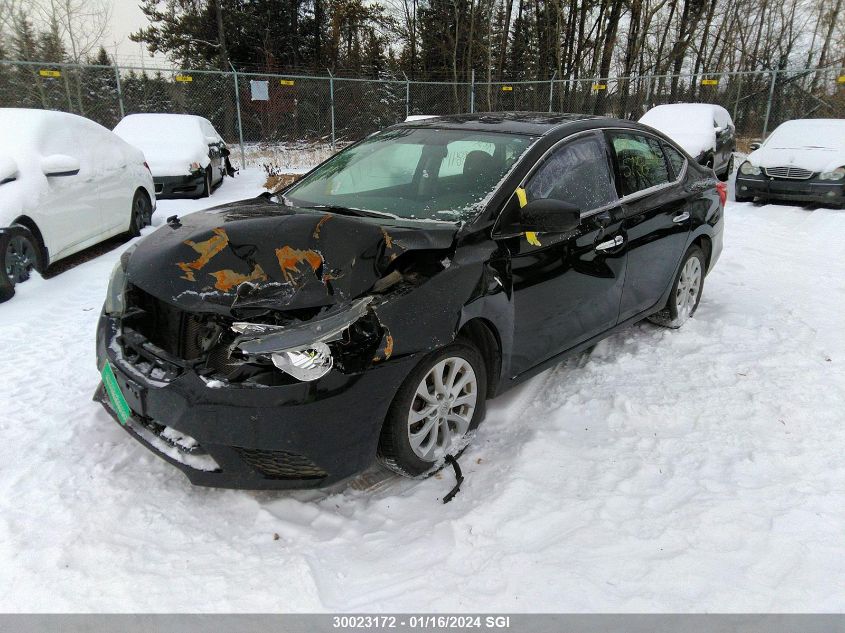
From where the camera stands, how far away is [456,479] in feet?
9.36

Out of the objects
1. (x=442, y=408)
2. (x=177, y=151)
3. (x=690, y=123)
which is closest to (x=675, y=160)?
(x=442, y=408)

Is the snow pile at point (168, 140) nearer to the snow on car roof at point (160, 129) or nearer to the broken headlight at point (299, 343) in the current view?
the snow on car roof at point (160, 129)

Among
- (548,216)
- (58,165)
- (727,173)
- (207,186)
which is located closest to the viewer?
(548,216)

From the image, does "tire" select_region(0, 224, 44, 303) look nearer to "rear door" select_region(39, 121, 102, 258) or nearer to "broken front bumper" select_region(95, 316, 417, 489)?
"rear door" select_region(39, 121, 102, 258)

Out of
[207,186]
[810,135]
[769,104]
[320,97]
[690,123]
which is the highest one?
[320,97]

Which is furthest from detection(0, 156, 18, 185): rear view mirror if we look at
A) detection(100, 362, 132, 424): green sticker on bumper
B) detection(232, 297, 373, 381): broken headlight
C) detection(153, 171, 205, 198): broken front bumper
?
detection(153, 171, 205, 198): broken front bumper

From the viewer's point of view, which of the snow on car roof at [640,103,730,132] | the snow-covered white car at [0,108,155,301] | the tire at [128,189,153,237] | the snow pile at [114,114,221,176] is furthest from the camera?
the snow on car roof at [640,103,730,132]

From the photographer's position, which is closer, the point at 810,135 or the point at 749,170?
the point at 749,170

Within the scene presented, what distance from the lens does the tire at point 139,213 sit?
23.4ft

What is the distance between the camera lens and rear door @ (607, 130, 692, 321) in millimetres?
3898

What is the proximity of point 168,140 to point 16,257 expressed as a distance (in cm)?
613

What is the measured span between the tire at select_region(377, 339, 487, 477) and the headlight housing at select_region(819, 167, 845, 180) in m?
9.40

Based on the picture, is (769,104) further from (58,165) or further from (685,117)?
(58,165)
